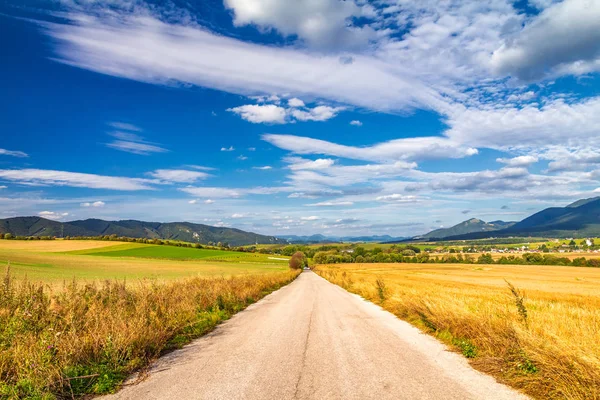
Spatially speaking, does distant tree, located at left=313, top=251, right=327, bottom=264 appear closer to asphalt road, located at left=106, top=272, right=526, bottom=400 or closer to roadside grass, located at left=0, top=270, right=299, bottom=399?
roadside grass, located at left=0, top=270, right=299, bottom=399

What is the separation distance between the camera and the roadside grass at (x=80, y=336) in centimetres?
637

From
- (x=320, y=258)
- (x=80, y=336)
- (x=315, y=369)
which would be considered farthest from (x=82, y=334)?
(x=320, y=258)

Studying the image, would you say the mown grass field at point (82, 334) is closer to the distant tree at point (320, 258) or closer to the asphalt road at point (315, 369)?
the asphalt road at point (315, 369)

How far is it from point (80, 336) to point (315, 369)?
17.4 feet

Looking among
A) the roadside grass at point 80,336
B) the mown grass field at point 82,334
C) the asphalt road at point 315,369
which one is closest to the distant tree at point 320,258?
the mown grass field at point 82,334

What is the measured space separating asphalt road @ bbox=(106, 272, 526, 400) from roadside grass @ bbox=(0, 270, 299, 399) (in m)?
0.65

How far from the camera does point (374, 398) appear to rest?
6141 mm

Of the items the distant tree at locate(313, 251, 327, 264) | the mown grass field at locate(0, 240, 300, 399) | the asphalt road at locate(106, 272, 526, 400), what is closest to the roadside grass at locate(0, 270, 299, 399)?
the mown grass field at locate(0, 240, 300, 399)

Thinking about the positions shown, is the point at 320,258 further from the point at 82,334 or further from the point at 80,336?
the point at 80,336

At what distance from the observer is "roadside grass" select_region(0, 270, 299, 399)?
20.9 ft

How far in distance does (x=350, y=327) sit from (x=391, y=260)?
519ft

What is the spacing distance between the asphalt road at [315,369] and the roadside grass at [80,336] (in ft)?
2.13

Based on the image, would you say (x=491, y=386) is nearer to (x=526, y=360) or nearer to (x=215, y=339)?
(x=526, y=360)

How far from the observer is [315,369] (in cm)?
798
